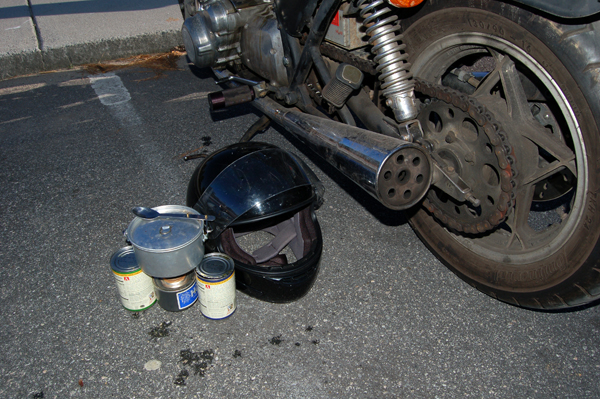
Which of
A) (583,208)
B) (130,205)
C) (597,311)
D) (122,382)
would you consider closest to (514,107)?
(583,208)

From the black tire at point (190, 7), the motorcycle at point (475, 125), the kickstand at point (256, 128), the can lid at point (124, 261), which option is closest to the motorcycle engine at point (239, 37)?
the motorcycle at point (475, 125)

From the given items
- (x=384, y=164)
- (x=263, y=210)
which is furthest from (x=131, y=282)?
(x=384, y=164)

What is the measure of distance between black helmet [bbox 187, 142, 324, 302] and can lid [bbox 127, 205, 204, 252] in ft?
0.44

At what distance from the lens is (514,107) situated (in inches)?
67.6

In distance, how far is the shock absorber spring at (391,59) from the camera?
1765mm

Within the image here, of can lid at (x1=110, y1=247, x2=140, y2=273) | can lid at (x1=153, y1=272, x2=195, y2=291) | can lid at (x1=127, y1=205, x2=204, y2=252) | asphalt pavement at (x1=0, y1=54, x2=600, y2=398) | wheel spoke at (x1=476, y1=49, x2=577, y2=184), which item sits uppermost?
wheel spoke at (x1=476, y1=49, x2=577, y2=184)

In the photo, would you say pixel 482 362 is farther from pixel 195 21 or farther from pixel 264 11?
pixel 195 21

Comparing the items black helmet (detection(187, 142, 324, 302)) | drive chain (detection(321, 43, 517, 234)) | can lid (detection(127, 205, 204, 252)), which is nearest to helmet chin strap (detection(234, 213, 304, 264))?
black helmet (detection(187, 142, 324, 302))

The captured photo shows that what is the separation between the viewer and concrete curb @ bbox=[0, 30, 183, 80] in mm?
4242

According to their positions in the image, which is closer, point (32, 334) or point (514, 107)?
point (514, 107)

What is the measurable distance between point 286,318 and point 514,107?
1247 millimetres

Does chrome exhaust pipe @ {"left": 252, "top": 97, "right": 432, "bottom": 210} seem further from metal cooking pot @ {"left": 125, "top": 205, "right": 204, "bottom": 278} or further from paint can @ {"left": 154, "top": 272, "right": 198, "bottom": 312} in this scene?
paint can @ {"left": 154, "top": 272, "right": 198, "bottom": 312}

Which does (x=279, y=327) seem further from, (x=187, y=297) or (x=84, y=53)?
(x=84, y=53)

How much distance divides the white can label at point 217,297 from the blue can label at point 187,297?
0.18 ft
